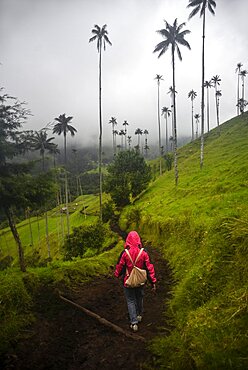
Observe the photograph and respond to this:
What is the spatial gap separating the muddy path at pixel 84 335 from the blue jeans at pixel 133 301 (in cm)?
30

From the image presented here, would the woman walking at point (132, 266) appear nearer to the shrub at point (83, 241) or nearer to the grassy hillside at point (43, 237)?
the shrub at point (83, 241)

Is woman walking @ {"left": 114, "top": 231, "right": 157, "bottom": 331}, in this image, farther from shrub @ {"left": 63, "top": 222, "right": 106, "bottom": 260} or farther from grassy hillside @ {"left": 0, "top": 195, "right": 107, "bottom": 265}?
grassy hillside @ {"left": 0, "top": 195, "right": 107, "bottom": 265}

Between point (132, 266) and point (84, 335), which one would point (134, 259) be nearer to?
point (132, 266)

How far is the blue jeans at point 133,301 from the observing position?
6.21 meters

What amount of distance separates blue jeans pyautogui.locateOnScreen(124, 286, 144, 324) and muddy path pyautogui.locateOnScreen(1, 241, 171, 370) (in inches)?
11.9

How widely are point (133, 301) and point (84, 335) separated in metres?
1.39

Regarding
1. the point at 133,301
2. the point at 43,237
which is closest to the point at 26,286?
the point at 133,301

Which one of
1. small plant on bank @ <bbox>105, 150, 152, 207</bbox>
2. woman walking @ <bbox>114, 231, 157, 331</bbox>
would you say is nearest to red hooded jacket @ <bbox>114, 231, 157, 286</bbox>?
woman walking @ <bbox>114, 231, 157, 331</bbox>

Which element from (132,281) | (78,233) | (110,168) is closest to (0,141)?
(132,281)

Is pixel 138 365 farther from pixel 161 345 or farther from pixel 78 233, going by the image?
pixel 78 233

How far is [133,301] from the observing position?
6285mm

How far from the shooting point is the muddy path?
4996mm

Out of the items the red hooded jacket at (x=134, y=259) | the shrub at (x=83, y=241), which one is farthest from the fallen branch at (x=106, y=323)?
the shrub at (x=83, y=241)

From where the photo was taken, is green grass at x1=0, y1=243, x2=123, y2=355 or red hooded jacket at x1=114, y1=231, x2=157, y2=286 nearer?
green grass at x1=0, y1=243, x2=123, y2=355
